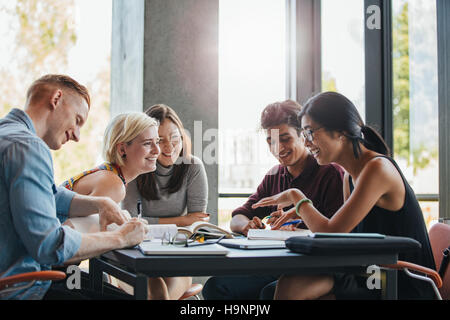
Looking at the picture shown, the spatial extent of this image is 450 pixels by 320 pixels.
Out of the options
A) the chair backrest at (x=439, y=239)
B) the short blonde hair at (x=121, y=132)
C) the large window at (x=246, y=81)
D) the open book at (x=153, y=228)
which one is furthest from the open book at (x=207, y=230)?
the large window at (x=246, y=81)

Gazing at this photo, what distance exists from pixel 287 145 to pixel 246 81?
133cm

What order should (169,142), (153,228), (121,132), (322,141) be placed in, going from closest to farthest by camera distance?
(153,228)
(322,141)
(121,132)
(169,142)

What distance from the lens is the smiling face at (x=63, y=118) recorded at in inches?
64.4

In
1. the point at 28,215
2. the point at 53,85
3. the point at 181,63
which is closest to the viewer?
the point at 28,215

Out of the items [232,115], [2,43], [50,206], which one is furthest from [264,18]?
[50,206]

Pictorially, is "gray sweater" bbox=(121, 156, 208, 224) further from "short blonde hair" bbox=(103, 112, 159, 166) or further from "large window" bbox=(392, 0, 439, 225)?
"large window" bbox=(392, 0, 439, 225)

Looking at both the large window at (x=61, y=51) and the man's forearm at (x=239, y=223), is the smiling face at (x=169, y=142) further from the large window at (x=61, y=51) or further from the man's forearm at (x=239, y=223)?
the large window at (x=61, y=51)

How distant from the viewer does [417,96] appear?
3279 mm

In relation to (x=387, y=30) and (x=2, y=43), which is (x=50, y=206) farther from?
(x=387, y=30)

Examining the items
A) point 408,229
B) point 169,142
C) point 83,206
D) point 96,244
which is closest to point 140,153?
point 169,142

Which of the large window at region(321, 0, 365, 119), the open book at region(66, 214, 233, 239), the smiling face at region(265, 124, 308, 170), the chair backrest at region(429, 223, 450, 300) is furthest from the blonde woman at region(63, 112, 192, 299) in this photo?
the large window at region(321, 0, 365, 119)

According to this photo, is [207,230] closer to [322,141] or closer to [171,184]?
[322,141]

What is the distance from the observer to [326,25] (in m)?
3.75
